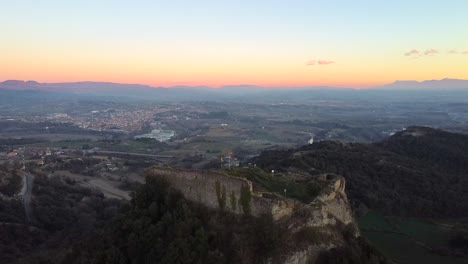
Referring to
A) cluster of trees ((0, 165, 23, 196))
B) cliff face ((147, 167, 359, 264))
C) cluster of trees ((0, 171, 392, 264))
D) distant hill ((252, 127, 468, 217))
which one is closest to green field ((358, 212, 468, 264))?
distant hill ((252, 127, 468, 217))

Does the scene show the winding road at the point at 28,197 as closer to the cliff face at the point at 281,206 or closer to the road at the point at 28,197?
the road at the point at 28,197

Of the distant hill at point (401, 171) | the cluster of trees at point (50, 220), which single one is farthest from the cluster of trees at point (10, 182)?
the distant hill at point (401, 171)

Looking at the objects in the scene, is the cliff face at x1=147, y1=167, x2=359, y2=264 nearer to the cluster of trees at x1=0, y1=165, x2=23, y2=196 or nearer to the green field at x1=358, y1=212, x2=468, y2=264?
the green field at x1=358, y1=212, x2=468, y2=264

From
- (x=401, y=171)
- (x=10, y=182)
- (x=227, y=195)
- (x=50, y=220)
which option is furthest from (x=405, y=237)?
(x=10, y=182)

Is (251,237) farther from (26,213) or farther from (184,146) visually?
(184,146)

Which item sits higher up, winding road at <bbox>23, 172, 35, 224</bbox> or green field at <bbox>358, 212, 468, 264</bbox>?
green field at <bbox>358, 212, 468, 264</bbox>

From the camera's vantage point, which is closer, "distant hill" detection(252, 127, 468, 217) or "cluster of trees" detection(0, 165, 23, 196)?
"distant hill" detection(252, 127, 468, 217)
